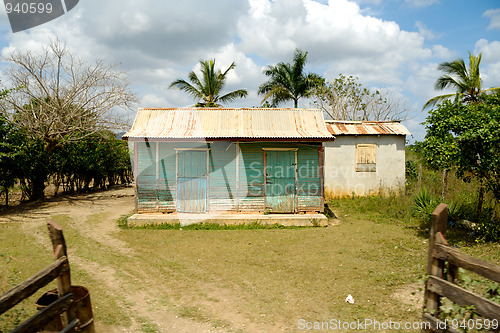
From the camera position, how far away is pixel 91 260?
24.9 feet

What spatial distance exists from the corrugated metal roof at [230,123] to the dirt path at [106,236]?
3.34m

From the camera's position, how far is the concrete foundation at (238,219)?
1093cm

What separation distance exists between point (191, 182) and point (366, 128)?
327 inches

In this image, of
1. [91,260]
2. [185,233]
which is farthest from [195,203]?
[91,260]

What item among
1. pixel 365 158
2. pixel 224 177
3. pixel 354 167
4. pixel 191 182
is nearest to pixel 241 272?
pixel 224 177

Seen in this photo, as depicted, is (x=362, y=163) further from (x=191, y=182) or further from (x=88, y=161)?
(x=88, y=161)

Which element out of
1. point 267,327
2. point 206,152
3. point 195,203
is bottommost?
point 267,327

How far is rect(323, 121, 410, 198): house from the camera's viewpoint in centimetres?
1491

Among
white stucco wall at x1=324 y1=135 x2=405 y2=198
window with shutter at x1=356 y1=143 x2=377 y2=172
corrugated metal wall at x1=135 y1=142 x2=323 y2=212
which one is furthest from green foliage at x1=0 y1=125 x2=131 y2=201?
window with shutter at x1=356 y1=143 x2=377 y2=172

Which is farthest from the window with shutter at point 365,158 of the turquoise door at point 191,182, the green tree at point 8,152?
the green tree at point 8,152

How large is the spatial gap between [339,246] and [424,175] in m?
9.79

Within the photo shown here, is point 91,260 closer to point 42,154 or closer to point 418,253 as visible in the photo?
point 418,253

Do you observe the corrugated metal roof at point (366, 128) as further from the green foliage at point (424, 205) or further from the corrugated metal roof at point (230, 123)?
the green foliage at point (424, 205)

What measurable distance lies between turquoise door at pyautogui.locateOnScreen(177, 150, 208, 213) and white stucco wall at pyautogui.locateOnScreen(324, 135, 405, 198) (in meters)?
6.01
